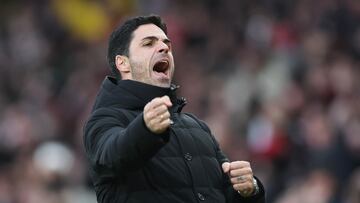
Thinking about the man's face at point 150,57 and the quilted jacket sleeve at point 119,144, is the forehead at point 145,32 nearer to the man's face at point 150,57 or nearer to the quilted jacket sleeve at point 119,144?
the man's face at point 150,57

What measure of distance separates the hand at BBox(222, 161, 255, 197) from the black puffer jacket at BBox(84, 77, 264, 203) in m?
0.10

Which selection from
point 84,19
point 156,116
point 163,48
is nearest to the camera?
point 156,116

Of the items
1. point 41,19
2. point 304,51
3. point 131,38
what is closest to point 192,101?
point 304,51

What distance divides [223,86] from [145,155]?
9.27 m

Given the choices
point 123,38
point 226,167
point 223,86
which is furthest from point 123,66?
point 223,86

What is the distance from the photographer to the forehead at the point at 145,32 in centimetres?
636

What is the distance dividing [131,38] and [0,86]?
12078 millimetres

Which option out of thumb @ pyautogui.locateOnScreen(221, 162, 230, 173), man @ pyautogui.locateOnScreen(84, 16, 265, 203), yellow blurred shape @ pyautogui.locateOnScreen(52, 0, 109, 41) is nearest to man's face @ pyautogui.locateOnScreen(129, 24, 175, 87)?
man @ pyautogui.locateOnScreen(84, 16, 265, 203)

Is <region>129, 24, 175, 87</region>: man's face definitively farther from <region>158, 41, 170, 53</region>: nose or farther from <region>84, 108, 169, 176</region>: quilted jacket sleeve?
<region>84, 108, 169, 176</region>: quilted jacket sleeve

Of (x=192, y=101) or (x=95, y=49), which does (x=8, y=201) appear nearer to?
(x=192, y=101)

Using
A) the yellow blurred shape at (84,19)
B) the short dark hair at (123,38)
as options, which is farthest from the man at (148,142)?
the yellow blurred shape at (84,19)

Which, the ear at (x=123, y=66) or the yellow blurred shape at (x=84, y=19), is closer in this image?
the ear at (x=123, y=66)

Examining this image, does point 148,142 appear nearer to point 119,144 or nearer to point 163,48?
point 119,144

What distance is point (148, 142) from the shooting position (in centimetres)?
565
